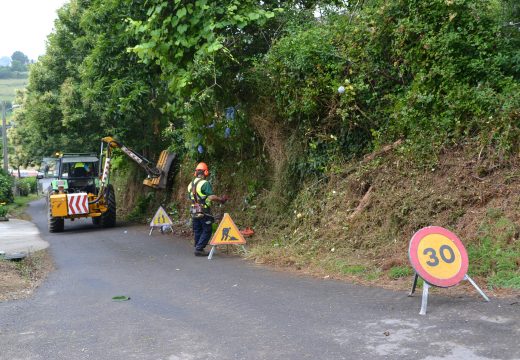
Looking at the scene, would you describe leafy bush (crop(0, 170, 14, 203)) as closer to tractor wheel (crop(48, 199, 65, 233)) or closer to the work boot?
tractor wheel (crop(48, 199, 65, 233))

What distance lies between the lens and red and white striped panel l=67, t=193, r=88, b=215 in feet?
61.6

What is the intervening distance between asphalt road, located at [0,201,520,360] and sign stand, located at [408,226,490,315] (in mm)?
276

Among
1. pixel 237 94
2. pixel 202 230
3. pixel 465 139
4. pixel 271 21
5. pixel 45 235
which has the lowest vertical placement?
pixel 45 235

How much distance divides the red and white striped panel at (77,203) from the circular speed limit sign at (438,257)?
47.1ft

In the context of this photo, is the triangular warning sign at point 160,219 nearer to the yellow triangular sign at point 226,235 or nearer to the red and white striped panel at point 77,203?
the red and white striped panel at point 77,203

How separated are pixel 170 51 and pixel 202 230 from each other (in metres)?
3.85

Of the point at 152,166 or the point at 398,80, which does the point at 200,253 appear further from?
the point at 152,166

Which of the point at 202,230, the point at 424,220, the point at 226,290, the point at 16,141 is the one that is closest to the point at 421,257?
the point at 424,220

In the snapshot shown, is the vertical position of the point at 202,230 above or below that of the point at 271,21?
below

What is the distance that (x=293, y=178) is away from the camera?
1216cm

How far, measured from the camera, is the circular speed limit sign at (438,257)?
662 cm

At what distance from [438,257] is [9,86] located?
517ft

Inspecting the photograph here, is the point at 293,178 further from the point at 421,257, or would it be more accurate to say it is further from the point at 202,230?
the point at 421,257

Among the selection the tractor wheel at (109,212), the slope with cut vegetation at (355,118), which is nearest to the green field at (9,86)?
the tractor wheel at (109,212)
